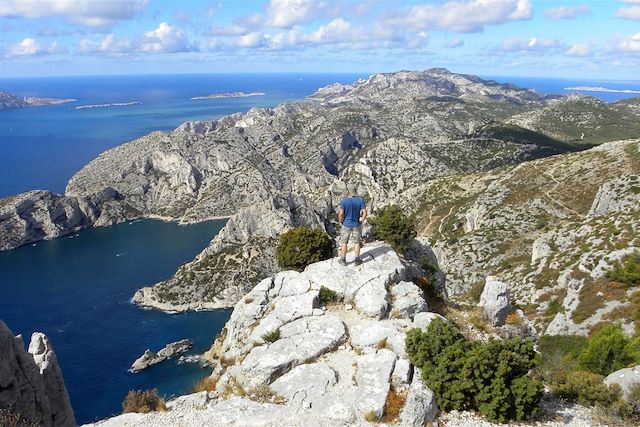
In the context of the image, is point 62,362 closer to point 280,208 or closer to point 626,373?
point 280,208

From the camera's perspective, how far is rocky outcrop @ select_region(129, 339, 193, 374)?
84062mm

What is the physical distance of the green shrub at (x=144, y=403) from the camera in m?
13.5

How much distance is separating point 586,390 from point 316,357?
8.59 metres

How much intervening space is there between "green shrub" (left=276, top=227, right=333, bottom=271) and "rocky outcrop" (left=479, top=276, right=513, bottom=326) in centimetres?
812

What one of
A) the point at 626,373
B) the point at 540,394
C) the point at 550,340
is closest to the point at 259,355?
the point at 540,394

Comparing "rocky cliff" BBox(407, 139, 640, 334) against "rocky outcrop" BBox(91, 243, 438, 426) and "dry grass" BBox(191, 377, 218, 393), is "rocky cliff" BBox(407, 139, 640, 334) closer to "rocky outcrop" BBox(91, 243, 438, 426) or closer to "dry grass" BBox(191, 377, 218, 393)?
"rocky outcrop" BBox(91, 243, 438, 426)

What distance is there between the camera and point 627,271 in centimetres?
3584

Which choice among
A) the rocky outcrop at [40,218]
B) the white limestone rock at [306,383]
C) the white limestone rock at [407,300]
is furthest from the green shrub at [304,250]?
the rocky outcrop at [40,218]

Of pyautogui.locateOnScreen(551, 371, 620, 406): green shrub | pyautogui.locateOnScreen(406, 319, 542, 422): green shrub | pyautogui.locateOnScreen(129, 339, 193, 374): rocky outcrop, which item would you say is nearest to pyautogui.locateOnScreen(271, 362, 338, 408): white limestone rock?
pyautogui.locateOnScreen(406, 319, 542, 422): green shrub

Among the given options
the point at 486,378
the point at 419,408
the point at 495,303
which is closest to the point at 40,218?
the point at 495,303

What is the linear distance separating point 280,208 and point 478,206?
7631cm

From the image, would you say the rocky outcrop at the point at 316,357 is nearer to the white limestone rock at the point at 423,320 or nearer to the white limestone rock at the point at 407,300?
the white limestone rock at the point at 407,300

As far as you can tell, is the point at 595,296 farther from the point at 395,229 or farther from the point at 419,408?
the point at 419,408

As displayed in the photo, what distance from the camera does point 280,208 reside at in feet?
472
